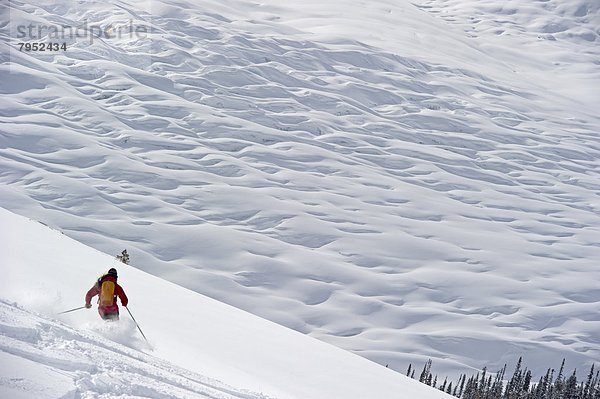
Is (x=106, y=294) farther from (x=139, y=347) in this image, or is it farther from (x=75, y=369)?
(x=75, y=369)

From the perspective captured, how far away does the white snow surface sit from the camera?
59125 millimetres

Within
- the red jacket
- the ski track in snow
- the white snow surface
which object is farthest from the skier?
the white snow surface

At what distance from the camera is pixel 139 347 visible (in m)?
11.4

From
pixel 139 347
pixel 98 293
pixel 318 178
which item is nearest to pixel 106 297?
pixel 98 293

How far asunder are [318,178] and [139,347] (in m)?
70.1

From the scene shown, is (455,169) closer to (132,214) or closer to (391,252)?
(391,252)

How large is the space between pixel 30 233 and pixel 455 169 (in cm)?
7973

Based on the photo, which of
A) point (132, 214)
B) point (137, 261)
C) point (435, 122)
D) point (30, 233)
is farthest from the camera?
point (435, 122)

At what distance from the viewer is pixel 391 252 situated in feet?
225

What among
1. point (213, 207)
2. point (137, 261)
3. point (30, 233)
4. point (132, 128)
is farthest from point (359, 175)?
point (30, 233)

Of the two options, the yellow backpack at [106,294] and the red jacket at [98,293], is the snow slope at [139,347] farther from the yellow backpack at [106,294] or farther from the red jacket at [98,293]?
the yellow backpack at [106,294]

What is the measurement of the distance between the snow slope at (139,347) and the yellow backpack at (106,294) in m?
0.38

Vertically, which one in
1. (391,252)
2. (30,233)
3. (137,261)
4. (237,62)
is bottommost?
(30,233)

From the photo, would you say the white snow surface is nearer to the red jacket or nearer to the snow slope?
the snow slope
